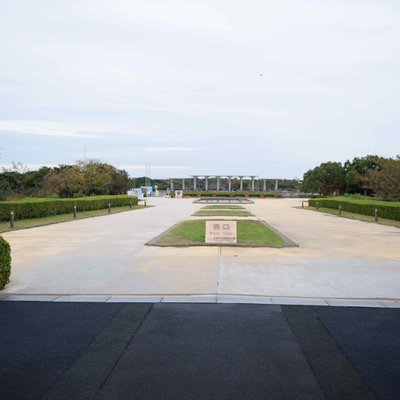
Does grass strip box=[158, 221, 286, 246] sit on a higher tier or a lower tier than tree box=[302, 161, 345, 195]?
lower

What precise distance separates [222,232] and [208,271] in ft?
13.4

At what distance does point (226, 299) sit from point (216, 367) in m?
2.75

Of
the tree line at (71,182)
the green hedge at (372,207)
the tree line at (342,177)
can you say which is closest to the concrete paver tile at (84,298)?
the green hedge at (372,207)

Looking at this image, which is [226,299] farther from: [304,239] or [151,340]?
[304,239]

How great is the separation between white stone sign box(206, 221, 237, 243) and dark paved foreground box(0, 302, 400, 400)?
22.1 ft

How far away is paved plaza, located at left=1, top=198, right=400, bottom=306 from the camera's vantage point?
754 centimetres

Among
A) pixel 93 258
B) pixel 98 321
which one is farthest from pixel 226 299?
pixel 93 258

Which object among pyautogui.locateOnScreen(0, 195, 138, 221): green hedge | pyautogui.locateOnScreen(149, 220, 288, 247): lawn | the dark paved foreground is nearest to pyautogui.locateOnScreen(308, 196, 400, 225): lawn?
pyautogui.locateOnScreen(149, 220, 288, 247): lawn

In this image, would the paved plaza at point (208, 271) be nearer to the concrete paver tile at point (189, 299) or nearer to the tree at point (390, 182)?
the concrete paver tile at point (189, 299)

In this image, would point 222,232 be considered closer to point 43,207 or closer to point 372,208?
point 43,207

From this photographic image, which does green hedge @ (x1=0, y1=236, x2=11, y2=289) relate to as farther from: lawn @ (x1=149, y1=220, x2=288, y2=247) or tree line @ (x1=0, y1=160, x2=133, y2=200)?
tree line @ (x1=0, y1=160, x2=133, y2=200)

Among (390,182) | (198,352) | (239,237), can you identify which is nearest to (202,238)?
(239,237)

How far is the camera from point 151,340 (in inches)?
200

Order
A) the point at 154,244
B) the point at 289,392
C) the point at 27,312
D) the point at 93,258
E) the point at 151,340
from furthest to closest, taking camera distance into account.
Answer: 1. the point at 154,244
2. the point at 93,258
3. the point at 27,312
4. the point at 151,340
5. the point at 289,392
